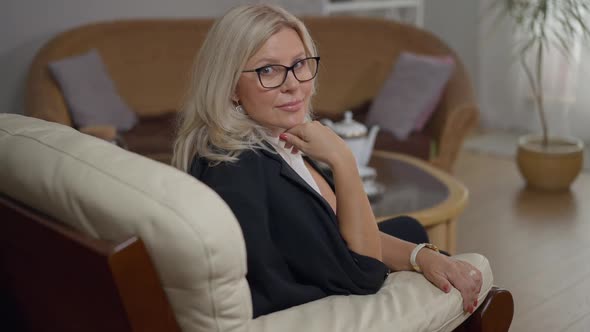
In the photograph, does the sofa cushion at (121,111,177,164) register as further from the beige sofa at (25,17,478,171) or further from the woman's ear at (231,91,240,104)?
the woman's ear at (231,91,240,104)

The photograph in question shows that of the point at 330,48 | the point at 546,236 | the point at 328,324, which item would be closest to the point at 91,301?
the point at 328,324

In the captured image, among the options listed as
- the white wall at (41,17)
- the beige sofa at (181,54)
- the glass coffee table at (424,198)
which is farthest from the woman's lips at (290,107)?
the white wall at (41,17)

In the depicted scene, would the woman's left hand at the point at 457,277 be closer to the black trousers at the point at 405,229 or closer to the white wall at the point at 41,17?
the black trousers at the point at 405,229

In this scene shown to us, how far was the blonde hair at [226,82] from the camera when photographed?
5.45ft

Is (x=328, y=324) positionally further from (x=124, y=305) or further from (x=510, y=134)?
(x=510, y=134)

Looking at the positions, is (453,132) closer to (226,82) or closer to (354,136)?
(354,136)

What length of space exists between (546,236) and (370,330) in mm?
2506

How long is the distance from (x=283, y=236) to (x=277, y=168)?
14 cm

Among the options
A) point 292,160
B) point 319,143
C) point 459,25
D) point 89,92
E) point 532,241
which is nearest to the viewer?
point 319,143

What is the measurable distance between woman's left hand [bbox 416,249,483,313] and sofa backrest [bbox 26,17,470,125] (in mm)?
3053

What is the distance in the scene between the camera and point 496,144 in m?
5.46

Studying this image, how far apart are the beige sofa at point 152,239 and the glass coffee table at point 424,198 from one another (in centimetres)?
103

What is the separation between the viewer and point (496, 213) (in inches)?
162

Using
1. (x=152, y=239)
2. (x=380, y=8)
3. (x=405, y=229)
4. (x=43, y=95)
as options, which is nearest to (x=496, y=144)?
(x=380, y=8)
